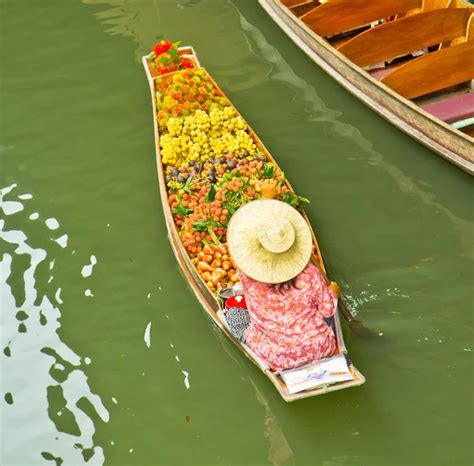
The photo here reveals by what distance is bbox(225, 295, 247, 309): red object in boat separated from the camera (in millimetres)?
4055

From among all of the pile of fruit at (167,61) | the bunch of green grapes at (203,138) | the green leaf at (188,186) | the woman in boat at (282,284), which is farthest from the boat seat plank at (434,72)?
the woman in boat at (282,284)

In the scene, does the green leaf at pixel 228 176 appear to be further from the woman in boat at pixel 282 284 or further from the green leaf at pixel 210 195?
the woman in boat at pixel 282 284

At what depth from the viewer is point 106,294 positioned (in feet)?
15.2

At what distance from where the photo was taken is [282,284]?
11.3 ft

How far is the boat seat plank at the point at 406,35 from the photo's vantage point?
598 cm

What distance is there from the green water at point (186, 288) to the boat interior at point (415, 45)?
0.41 metres

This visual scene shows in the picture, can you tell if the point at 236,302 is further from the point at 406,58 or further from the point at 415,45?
the point at 406,58

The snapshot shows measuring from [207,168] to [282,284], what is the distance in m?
1.83

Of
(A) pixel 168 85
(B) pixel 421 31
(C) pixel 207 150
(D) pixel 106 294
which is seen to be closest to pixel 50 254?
(D) pixel 106 294

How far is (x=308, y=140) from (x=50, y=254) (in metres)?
2.53

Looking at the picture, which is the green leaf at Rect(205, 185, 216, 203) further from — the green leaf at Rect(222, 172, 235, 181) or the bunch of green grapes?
the bunch of green grapes

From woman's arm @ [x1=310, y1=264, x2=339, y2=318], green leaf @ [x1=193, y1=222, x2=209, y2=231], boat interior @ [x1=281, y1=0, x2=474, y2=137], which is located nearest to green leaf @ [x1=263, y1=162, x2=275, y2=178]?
green leaf @ [x1=193, y1=222, x2=209, y2=231]

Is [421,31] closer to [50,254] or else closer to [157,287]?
[157,287]

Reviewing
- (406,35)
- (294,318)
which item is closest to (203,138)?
(294,318)
